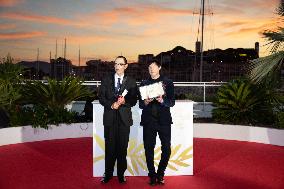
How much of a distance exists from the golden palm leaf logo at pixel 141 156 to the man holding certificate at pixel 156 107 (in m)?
0.54

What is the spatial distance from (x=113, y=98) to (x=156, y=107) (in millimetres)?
602

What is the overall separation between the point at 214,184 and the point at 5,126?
19.0 ft

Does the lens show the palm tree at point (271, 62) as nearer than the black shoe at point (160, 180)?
No

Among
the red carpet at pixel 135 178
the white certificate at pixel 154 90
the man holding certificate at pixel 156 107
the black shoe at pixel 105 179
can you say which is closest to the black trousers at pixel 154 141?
the man holding certificate at pixel 156 107

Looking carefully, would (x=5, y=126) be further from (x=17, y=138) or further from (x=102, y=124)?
(x=102, y=124)

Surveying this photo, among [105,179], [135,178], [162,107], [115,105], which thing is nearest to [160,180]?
[135,178]

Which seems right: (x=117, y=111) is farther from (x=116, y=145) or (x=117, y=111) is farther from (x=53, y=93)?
(x=53, y=93)

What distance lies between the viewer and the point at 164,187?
5695 millimetres

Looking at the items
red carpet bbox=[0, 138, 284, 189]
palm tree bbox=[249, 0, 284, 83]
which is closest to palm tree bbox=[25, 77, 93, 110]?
red carpet bbox=[0, 138, 284, 189]

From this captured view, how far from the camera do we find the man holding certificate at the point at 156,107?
5488 millimetres

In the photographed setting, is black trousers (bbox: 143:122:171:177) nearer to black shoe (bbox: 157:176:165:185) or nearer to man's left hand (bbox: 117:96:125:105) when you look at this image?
black shoe (bbox: 157:176:165:185)

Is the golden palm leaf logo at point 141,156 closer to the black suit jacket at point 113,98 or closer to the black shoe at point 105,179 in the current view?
the black shoe at point 105,179

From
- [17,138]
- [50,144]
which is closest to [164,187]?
[50,144]

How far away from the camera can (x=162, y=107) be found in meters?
5.60
